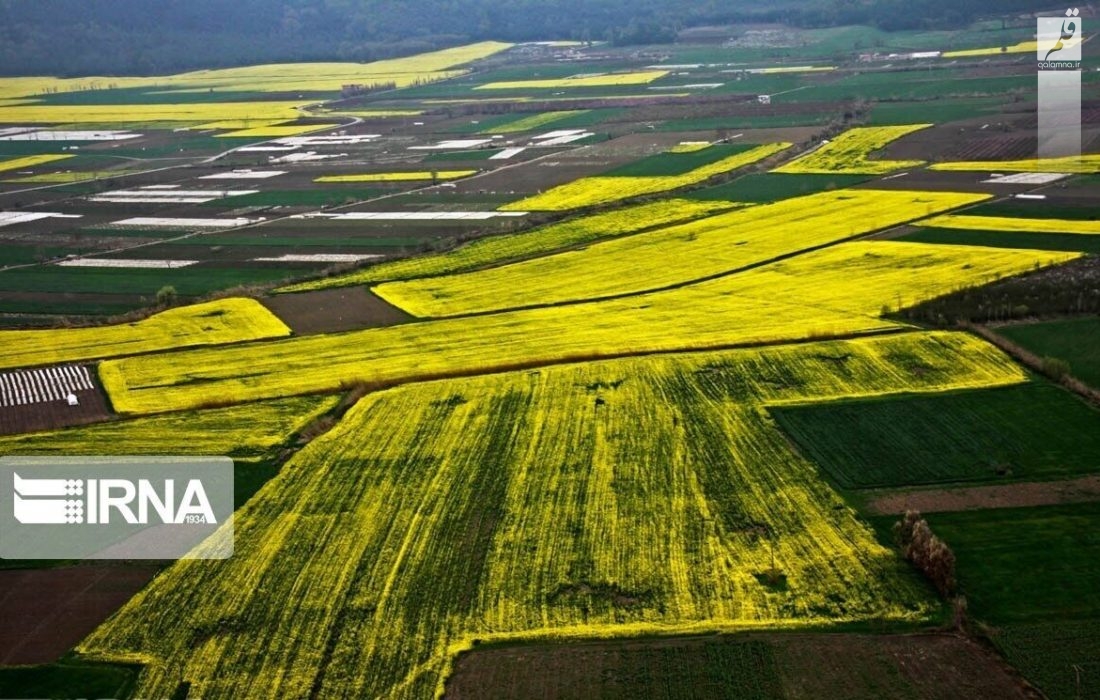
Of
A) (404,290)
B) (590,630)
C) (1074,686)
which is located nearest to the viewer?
(1074,686)

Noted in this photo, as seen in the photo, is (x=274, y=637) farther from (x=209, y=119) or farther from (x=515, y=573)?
(x=209, y=119)

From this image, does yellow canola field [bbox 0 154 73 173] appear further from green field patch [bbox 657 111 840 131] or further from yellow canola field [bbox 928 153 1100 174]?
yellow canola field [bbox 928 153 1100 174]

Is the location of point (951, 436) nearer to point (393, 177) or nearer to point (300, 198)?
point (300, 198)

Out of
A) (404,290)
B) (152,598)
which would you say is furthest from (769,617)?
(404,290)

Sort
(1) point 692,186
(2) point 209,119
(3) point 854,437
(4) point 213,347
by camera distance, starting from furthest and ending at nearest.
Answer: (2) point 209,119
(1) point 692,186
(4) point 213,347
(3) point 854,437

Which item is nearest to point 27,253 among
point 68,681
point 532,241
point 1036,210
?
point 532,241

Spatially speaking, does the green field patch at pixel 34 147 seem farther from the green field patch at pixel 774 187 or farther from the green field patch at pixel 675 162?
the green field patch at pixel 774 187

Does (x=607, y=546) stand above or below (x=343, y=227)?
below

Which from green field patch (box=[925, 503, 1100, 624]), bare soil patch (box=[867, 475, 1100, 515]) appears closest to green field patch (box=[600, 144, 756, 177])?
bare soil patch (box=[867, 475, 1100, 515])
